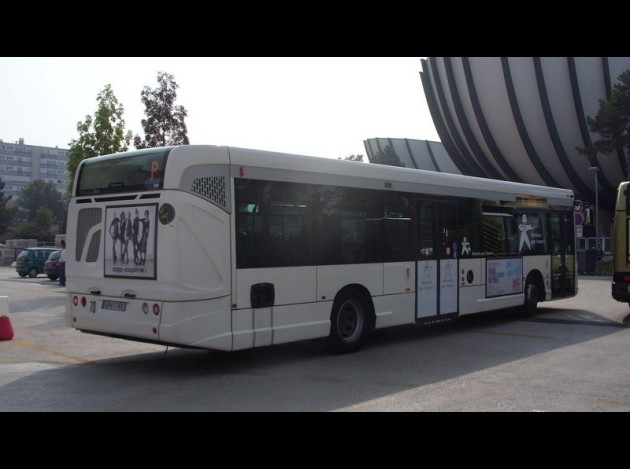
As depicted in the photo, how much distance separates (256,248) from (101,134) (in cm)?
2085

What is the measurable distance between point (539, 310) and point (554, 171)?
41496 mm

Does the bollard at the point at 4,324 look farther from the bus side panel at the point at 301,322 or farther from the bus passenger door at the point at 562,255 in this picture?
the bus passenger door at the point at 562,255

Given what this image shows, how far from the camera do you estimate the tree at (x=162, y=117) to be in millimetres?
25844

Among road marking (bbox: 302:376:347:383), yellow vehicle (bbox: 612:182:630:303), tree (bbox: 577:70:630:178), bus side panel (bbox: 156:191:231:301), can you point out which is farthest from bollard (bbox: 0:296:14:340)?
tree (bbox: 577:70:630:178)

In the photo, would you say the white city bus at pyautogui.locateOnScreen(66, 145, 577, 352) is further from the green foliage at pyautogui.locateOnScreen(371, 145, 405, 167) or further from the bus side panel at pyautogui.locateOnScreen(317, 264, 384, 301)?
the green foliage at pyautogui.locateOnScreen(371, 145, 405, 167)

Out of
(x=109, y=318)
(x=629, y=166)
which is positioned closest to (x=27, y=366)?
(x=109, y=318)

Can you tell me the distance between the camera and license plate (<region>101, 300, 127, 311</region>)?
854 centimetres

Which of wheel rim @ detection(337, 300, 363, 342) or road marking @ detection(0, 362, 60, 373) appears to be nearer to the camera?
road marking @ detection(0, 362, 60, 373)

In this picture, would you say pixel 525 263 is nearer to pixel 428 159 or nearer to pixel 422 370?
pixel 422 370

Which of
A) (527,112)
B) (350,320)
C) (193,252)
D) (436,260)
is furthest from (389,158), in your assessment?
(193,252)

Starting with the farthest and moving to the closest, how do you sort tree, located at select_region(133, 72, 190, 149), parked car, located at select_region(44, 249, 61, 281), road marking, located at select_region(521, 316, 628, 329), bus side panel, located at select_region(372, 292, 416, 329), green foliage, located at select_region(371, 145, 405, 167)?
1. green foliage, located at select_region(371, 145, 405, 167)
2. parked car, located at select_region(44, 249, 61, 281)
3. tree, located at select_region(133, 72, 190, 149)
4. road marking, located at select_region(521, 316, 628, 329)
5. bus side panel, located at select_region(372, 292, 416, 329)

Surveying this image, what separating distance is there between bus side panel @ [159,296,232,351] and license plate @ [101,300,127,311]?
0.85m

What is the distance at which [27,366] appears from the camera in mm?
9273

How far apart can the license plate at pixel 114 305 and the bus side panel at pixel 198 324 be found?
853 mm
